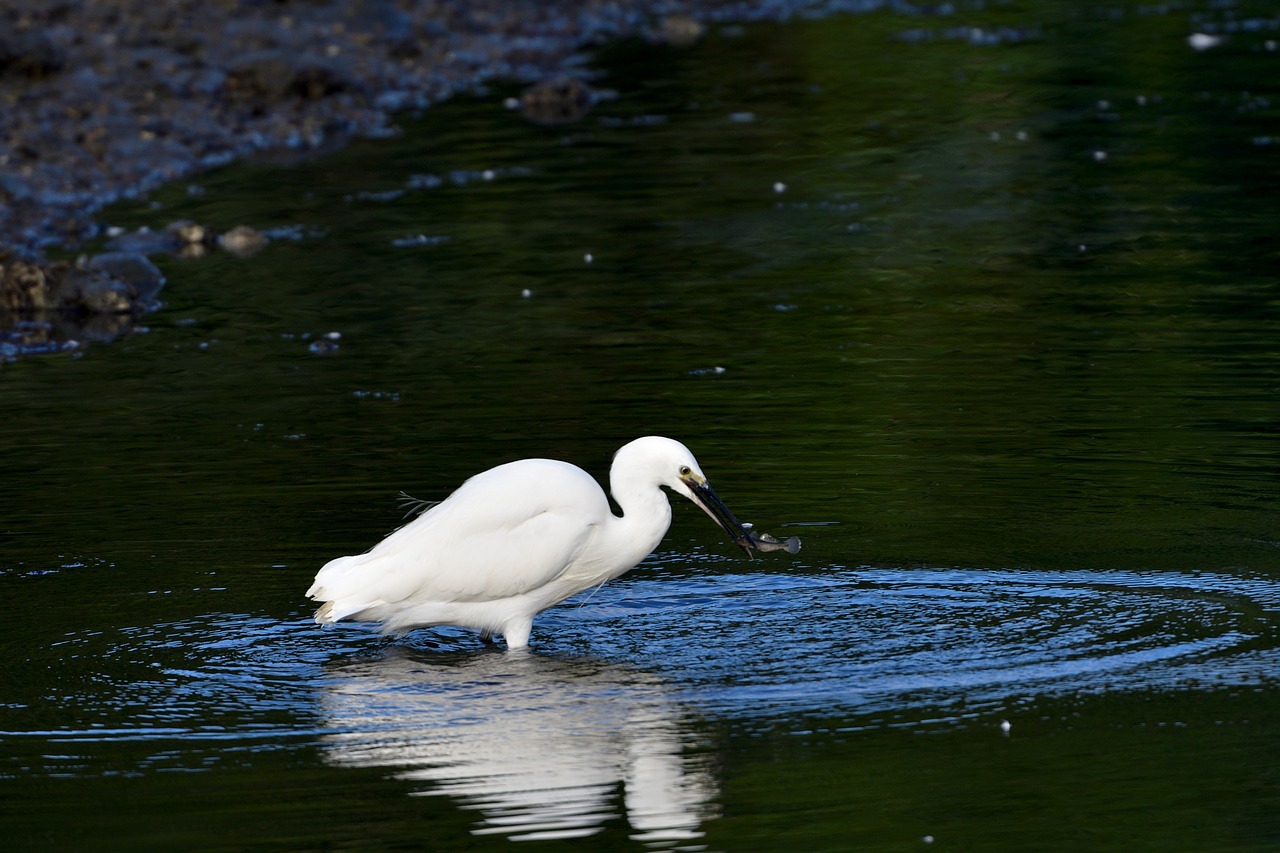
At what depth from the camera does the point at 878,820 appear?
586 cm

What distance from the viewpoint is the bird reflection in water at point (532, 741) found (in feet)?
19.9

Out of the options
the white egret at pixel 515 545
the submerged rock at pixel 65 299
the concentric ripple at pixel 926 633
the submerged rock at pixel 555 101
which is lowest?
the concentric ripple at pixel 926 633

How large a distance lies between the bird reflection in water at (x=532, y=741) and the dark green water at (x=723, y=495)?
0.07ft

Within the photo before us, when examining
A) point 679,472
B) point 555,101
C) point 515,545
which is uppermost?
point 555,101

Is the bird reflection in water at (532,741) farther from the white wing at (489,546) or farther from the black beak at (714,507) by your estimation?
the black beak at (714,507)

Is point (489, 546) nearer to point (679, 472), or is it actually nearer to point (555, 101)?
point (679, 472)

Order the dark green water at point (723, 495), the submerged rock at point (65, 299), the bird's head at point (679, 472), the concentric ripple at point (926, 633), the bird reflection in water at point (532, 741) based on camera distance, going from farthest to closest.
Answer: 1. the submerged rock at point (65, 299)
2. the bird's head at point (679, 472)
3. the concentric ripple at point (926, 633)
4. the dark green water at point (723, 495)
5. the bird reflection in water at point (532, 741)

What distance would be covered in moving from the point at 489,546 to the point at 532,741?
57.0 inches

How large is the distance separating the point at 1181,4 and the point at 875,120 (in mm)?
8964

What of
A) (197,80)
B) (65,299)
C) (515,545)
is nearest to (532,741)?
(515,545)

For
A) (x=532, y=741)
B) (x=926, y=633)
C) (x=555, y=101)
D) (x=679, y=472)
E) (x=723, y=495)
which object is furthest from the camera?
(x=555, y=101)

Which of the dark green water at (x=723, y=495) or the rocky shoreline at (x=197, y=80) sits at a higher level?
the rocky shoreline at (x=197, y=80)

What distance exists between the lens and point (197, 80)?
22.9 m

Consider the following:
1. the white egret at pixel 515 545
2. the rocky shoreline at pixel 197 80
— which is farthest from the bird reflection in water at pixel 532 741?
the rocky shoreline at pixel 197 80
